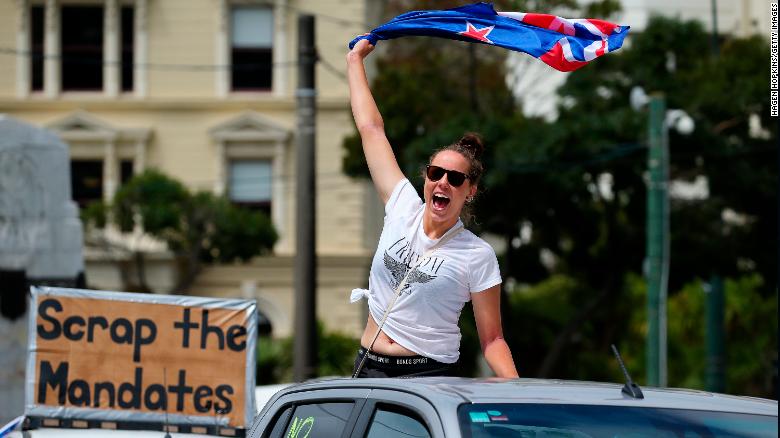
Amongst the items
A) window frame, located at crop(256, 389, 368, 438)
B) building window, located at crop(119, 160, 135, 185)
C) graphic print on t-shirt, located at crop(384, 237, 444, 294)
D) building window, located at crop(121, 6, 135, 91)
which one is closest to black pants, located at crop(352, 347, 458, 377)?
graphic print on t-shirt, located at crop(384, 237, 444, 294)

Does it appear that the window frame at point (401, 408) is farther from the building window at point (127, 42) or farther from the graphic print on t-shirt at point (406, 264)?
the building window at point (127, 42)

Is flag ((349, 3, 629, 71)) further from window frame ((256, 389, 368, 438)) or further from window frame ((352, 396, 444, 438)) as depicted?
window frame ((352, 396, 444, 438))

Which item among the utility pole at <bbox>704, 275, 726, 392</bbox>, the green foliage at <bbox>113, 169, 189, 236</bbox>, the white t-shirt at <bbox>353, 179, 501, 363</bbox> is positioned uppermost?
the white t-shirt at <bbox>353, 179, 501, 363</bbox>

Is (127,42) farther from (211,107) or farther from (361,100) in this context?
(361,100)

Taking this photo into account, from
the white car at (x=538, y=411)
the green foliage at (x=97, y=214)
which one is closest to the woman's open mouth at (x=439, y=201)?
the white car at (x=538, y=411)

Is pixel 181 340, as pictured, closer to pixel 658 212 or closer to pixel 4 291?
pixel 4 291

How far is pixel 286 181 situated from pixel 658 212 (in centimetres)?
1589

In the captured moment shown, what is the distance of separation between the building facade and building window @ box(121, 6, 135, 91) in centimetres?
4

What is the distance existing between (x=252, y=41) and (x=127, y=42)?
298 cm

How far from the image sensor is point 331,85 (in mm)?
39594

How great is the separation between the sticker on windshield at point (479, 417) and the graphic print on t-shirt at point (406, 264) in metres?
1.36

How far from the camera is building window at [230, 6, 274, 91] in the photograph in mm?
39625

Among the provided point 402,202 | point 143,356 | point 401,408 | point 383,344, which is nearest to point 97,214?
point 143,356

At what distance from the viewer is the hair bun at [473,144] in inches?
243
